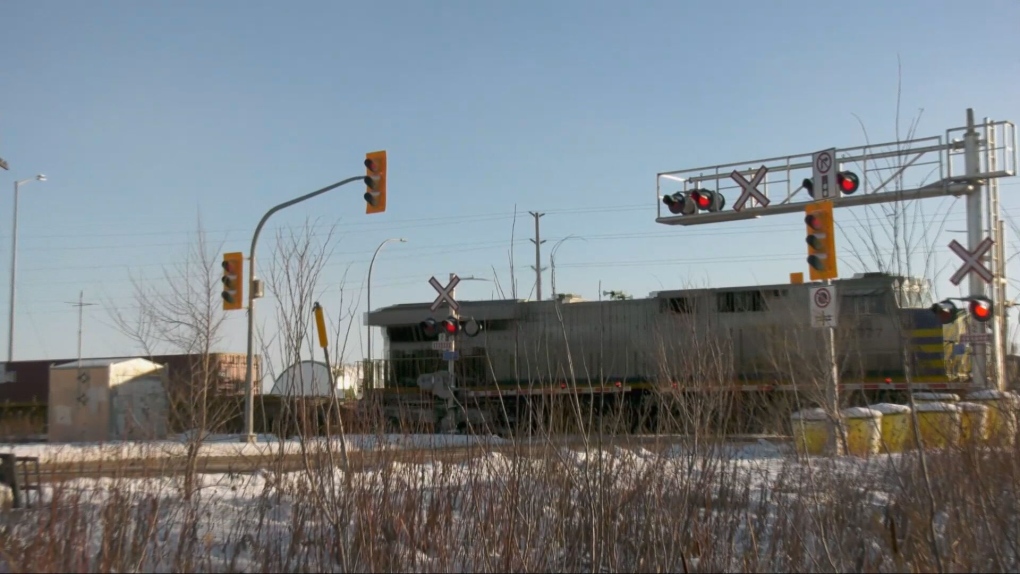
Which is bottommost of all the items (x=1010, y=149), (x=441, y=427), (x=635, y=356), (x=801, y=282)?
(x=441, y=427)

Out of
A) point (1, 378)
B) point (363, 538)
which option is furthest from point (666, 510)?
point (1, 378)

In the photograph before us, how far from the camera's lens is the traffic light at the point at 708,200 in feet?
64.4

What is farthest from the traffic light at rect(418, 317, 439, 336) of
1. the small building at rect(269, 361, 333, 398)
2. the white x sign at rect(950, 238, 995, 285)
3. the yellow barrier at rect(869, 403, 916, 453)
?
the small building at rect(269, 361, 333, 398)

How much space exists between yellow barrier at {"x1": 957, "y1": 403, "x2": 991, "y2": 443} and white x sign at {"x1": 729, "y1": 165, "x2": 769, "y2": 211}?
10024mm

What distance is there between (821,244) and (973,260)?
10.0 feet

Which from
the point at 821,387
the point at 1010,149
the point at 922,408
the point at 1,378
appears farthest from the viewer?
the point at 1,378

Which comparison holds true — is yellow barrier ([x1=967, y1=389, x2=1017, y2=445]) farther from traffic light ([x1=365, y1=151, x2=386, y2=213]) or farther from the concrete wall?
the concrete wall

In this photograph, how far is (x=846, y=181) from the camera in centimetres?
1767

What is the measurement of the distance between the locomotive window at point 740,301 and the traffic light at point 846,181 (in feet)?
22.0

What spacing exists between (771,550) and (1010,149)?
1340 cm

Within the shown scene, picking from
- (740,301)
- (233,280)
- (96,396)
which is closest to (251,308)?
(233,280)

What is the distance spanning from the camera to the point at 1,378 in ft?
144

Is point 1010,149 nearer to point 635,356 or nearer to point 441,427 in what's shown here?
point 635,356

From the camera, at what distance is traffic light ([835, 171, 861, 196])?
58.0 ft
